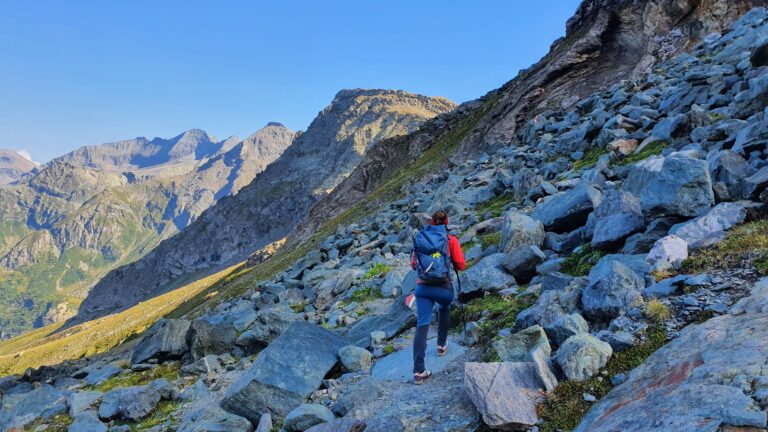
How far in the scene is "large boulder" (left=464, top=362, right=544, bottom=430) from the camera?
235 inches

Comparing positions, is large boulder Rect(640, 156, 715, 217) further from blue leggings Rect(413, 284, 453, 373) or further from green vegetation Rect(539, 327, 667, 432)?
blue leggings Rect(413, 284, 453, 373)

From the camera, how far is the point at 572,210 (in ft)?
41.0

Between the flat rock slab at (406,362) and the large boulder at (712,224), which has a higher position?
the large boulder at (712,224)

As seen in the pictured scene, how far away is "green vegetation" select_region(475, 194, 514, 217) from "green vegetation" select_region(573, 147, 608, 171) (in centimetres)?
317

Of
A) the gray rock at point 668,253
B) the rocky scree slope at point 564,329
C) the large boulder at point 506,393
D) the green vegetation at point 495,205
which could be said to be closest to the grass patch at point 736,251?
the rocky scree slope at point 564,329

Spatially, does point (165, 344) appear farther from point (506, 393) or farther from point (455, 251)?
point (506, 393)

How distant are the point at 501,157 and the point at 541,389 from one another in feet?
87.0

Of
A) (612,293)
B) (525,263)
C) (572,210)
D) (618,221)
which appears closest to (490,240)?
(572,210)

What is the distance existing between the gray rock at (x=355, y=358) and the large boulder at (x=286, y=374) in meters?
0.24

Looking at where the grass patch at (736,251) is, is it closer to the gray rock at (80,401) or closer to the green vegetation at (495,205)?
the green vegetation at (495,205)

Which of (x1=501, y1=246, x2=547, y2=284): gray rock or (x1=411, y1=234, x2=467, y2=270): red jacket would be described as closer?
(x1=411, y1=234, x2=467, y2=270): red jacket

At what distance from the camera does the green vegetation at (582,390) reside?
5.73 m

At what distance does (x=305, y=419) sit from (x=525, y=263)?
639cm

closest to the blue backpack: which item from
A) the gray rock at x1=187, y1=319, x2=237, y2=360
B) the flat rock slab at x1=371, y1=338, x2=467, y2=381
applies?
the flat rock slab at x1=371, y1=338, x2=467, y2=381
